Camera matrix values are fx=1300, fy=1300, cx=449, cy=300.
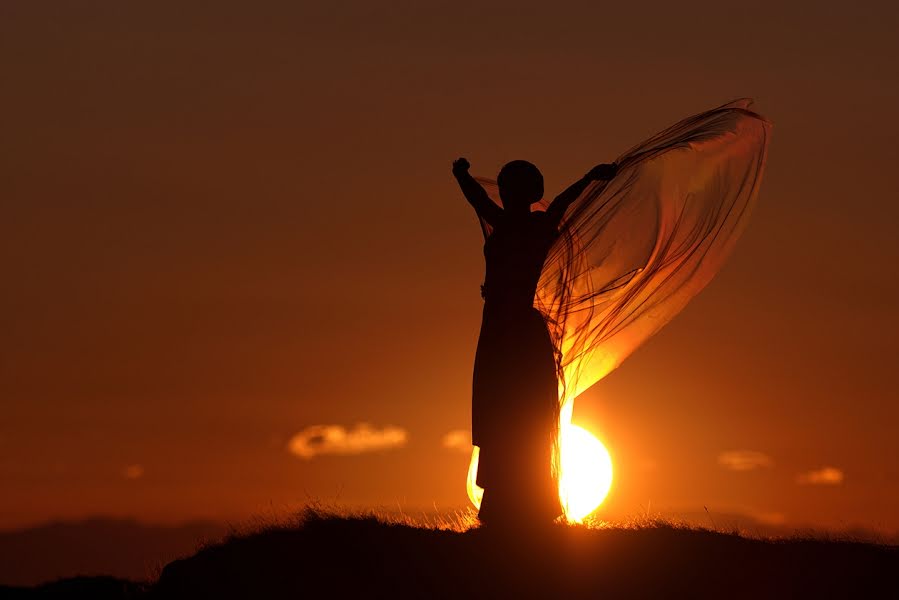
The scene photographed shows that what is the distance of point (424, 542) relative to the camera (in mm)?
14297

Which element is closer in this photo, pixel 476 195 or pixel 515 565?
pixel 515 565

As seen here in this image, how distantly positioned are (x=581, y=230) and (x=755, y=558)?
14.7ft

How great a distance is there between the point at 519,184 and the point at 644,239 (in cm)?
215

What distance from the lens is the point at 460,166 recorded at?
15578mm

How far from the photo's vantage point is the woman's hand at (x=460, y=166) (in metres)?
15.5

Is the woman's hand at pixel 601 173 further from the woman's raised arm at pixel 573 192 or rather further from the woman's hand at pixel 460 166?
the woman's hand at pixel 460 166

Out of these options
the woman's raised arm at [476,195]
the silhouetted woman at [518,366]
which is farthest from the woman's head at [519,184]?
the woman's raised arm at [476,195]

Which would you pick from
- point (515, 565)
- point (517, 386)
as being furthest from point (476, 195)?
point (515, 565)

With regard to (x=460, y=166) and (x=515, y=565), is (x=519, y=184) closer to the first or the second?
(x=460, y=166)

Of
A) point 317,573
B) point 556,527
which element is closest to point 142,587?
point 317,573

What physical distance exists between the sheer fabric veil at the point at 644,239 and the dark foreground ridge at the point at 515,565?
2.12 m

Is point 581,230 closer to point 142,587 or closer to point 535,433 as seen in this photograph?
point 535,433

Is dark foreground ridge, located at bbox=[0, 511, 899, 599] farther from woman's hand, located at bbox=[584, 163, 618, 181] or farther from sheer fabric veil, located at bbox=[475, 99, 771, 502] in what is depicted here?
woman's hand, located at bbox=[584, 163, 618, 181]

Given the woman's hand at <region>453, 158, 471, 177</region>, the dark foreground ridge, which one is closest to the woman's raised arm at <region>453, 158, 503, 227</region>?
the woman's hand at <region>453, 158, 471, 177</region>
